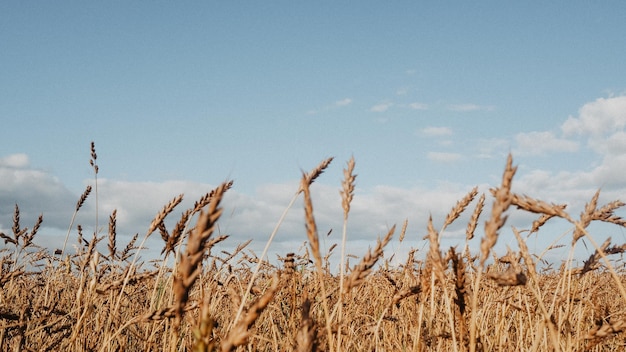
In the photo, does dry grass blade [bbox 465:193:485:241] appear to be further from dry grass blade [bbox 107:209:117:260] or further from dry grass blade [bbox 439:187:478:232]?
dry grass blade [bbox 107:209:117:260]

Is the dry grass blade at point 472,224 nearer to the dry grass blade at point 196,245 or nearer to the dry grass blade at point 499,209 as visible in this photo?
the dry grass blade at point 499,209

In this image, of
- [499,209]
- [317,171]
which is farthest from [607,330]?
[317,171]

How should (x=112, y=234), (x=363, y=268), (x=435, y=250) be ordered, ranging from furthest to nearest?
(x=112, y=234) < (x=435, y=250) < (x=363, y=268)

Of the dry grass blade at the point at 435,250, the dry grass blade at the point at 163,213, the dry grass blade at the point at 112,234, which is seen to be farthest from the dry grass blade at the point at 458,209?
the dry grass blade at the point at 112,234

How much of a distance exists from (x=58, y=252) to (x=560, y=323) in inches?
211

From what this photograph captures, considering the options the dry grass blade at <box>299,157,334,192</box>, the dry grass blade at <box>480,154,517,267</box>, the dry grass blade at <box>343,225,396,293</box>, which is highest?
the dry grass blade at <box>299,157,334,192</box>

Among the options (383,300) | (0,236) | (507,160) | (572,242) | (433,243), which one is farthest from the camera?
(383,300)

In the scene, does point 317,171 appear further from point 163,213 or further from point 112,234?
point 112,234

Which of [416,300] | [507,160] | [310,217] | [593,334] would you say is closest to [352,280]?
[310,217]

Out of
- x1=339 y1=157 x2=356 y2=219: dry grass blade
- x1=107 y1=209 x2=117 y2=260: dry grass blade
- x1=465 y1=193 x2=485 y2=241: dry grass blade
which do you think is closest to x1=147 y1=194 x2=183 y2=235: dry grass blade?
x1=107 y1=209 x2=117 y2=260: dry grass blade

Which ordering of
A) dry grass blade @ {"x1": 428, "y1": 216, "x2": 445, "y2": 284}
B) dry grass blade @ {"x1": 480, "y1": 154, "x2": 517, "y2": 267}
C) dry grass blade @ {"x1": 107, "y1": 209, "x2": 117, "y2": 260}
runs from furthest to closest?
dry grass blade @ {"x1": 107, "y1": 209, "x2": 117, "y2": 260} → dry grass blade @ {"x1": 428, "y1": 216, "x2": 445, "y2": 284} → dry grass blade @ {"x1": 480, "y1": 154, "x2": 517, "y2": 267}

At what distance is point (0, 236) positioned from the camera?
16.1 ft

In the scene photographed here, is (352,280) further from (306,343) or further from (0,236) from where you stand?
(0,236)

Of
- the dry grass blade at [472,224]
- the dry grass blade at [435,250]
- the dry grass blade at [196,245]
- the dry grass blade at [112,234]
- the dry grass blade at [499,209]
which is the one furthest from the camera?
the dry grass blade at [112,234]
